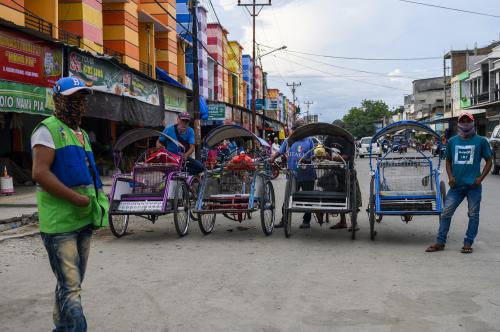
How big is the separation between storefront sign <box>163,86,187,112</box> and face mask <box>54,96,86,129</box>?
19.3m

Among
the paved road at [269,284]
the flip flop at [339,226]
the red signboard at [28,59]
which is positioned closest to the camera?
the paved road at [269,284]

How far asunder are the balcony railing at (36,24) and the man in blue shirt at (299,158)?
33.1ft

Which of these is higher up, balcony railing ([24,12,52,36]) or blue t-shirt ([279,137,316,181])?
balcony railing ([24,12,52,36])

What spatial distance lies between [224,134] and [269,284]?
5.04 metres

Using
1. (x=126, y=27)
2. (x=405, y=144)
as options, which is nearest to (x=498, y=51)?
(x=126, y=27)

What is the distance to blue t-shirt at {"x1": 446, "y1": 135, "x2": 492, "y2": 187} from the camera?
295 inches

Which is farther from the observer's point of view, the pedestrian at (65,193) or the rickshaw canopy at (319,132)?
the rickshaw canopy at (319,132)

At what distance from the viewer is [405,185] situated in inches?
367

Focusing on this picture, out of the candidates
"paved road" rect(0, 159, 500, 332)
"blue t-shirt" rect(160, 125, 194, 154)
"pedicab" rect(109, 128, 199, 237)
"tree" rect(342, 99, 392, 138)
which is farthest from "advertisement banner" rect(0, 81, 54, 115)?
"tree" rect(342, 99, 392, 138)

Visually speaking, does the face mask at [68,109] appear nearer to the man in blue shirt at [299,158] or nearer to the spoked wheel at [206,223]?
the spoked wheel at [206,223]

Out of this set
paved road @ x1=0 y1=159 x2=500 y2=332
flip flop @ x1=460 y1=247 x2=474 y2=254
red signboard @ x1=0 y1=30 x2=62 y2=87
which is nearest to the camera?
paved road @ x1=0 y1=159 x2=500 y2=332

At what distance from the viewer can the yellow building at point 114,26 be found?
694 inches

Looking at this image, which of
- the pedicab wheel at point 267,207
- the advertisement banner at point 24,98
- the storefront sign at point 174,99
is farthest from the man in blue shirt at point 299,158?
the storefront sign at point 174,99

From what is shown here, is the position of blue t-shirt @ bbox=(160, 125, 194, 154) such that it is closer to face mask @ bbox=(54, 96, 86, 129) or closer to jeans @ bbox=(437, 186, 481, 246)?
jeans @ bbox=(437, 186, 481, 246)
